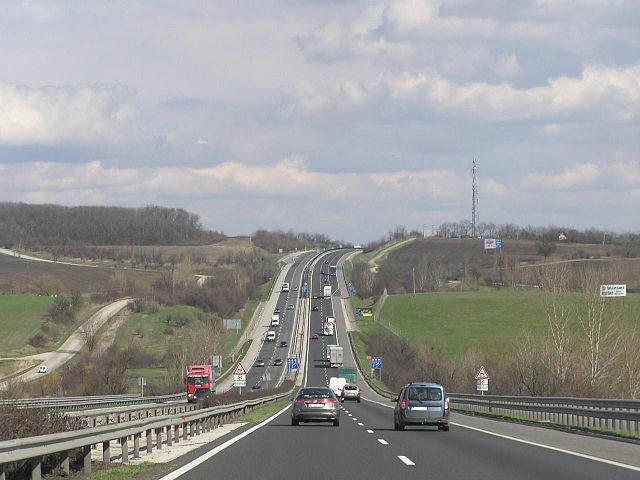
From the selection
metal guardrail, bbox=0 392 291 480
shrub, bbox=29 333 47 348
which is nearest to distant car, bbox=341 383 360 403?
metal guardrail, bbox=0 392 291 480

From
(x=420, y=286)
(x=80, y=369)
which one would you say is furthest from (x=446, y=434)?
(x=420, y=286)

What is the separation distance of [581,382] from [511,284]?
4767 inches

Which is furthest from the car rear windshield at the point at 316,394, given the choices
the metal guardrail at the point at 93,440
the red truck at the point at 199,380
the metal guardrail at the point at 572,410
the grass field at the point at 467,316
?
the grass field at the point at 467,316

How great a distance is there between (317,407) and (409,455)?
1435 centimetres

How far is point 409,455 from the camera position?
71.6 ft

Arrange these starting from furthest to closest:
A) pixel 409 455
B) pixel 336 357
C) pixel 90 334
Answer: pixel 90 334, pixel 336 357, pixel 409 455

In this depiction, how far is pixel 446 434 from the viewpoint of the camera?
3119cm

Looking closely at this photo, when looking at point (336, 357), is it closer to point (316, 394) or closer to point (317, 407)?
point (316, 394)

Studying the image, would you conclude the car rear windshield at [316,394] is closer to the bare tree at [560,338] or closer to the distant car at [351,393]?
the bare tree at [560,338]

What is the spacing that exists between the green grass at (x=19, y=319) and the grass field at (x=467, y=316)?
153 ft

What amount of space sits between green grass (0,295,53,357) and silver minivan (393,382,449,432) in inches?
3761

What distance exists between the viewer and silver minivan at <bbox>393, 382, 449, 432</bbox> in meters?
33.0

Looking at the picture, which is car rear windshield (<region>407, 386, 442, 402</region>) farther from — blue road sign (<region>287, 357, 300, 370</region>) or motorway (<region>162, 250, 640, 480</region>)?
blue road sign (<region>287, 357, 300, 370</region>)

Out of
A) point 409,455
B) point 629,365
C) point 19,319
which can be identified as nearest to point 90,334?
point 19,319
